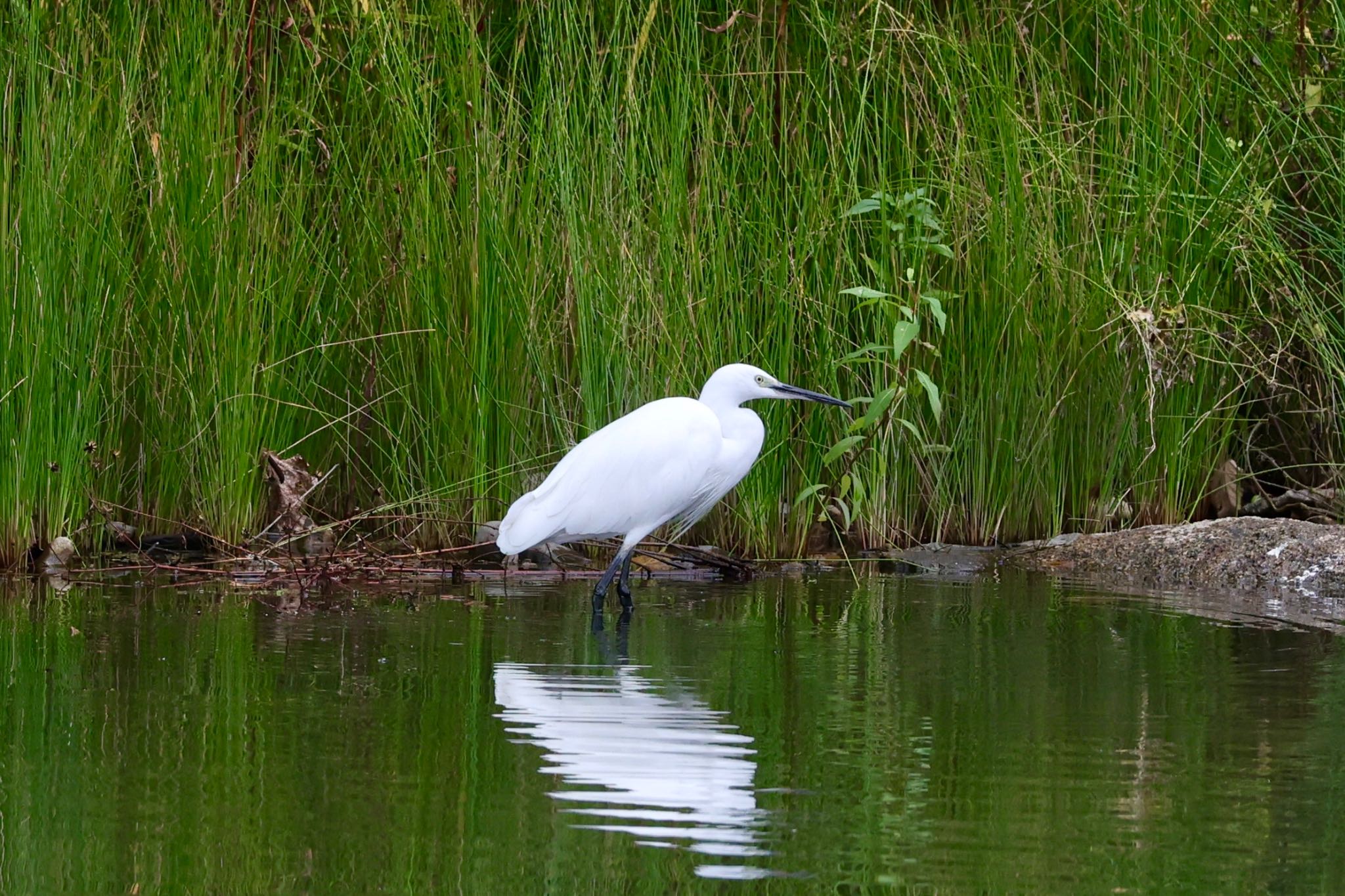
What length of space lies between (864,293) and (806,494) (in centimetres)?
71

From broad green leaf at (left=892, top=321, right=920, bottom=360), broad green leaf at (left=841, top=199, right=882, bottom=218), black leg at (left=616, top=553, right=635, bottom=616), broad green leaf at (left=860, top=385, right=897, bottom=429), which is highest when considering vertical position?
broad green leaf at (left=841, top=199, right=882, bottom=218)

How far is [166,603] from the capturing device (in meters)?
5.36

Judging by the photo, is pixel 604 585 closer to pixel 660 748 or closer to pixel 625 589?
pixel 625 589

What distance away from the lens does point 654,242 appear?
6.46 meters

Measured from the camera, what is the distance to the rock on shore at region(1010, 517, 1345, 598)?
19.6ft

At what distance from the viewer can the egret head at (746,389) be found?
595 centimetres

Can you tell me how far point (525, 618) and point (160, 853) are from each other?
8.38ft

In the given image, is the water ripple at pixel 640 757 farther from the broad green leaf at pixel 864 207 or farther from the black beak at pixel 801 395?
the broad green leaf at pixel 864 207

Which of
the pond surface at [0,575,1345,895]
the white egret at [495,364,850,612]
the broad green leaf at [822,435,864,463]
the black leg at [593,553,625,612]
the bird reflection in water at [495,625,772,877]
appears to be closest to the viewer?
the pond surface at [0,575,1345,895]

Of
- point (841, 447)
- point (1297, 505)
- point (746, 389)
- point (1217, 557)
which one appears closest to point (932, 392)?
point (841, 447)

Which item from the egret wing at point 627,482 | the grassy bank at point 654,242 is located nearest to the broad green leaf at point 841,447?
the grassy bank at point 654,242

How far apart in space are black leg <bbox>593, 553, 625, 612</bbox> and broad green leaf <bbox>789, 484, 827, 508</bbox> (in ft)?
2.50

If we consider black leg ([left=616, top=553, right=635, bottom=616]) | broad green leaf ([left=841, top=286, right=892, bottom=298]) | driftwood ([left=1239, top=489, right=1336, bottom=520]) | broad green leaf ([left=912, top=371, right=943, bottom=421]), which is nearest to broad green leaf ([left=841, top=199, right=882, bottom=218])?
broad green leaf ([left=841, top=286, right=892, bottom=298])

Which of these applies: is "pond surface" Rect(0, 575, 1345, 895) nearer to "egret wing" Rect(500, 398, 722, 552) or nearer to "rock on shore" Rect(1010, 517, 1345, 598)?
"egret wing" Rect(500, 398, 722, 552)
